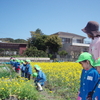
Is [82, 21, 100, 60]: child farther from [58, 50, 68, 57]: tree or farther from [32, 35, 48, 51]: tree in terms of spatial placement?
[32, 35, 48, 51]: tree

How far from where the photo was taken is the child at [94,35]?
2539mm

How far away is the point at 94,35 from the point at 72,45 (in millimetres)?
30218

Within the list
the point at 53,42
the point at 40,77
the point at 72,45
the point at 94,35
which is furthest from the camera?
the point at 72,45

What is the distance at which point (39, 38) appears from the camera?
1215 inches

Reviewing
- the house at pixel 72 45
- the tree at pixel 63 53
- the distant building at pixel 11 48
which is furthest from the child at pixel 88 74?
the house at pixel 72 45

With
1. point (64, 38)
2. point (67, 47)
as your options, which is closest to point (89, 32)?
point (67, 47)

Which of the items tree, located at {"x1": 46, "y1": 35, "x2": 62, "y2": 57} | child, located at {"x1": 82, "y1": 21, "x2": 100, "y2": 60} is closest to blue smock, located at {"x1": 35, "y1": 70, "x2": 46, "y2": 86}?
child, located at {"x1": 82, "y1": 21, "x2": 100, "y2": 60}

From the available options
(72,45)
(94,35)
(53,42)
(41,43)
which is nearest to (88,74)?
(94,35)

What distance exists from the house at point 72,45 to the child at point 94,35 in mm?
27104

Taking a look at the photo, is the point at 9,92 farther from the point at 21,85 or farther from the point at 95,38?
the point at 95,38

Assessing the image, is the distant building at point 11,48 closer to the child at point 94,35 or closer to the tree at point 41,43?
the tree at point 41,43

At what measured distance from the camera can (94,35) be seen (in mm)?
2590

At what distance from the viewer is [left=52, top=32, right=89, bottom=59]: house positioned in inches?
1275

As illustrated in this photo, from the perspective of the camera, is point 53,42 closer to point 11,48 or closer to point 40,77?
point 11,48
